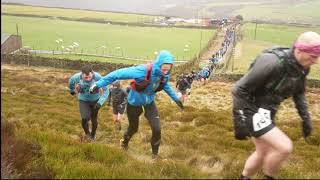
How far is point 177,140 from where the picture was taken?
36.0 feet

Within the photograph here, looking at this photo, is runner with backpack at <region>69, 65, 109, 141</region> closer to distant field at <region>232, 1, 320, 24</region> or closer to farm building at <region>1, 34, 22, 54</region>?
farm building at <region>1, 34, 22, 54</region>

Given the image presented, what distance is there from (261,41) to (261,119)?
335 ft

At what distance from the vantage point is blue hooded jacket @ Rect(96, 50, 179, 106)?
26.1 ft

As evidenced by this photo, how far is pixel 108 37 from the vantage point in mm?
113000

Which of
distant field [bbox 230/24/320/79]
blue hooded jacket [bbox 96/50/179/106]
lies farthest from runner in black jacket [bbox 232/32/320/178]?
distant field [bbox 230/24/320/79]

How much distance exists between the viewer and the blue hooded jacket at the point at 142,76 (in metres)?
7.95

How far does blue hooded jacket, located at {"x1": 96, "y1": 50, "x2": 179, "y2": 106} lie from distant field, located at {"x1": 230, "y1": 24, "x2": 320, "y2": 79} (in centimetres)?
5587

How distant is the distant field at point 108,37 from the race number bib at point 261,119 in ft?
266

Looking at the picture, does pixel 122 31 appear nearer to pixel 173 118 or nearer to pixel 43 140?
pixel 173 118

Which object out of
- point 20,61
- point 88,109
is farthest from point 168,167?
point 20,61

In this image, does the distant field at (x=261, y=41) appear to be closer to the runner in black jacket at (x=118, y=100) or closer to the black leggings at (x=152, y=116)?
the runner in black jacket at (x=118, y=100)

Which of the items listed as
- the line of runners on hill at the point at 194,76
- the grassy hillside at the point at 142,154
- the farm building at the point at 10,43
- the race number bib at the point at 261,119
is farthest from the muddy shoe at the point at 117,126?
the farm building at the point at 10,43

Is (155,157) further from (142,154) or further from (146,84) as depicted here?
(146,84)

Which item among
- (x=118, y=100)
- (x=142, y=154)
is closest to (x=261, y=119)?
(x=142, y=154)
